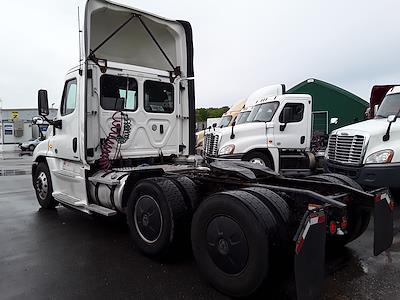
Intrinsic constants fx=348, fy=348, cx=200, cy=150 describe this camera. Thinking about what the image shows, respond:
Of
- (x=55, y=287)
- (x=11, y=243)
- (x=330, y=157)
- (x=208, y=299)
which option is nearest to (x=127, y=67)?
(x=11, y=243)

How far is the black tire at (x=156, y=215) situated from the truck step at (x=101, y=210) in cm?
51

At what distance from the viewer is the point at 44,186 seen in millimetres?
7090

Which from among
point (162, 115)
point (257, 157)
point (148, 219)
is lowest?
point (148, 219)

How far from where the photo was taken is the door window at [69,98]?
6035 mm

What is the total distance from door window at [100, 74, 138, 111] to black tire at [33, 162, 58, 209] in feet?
7.19

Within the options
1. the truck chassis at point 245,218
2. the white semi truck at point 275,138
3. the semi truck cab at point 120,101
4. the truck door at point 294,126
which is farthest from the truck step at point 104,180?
the truck door at point 294,126

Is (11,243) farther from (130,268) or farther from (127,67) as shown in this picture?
(127,67)

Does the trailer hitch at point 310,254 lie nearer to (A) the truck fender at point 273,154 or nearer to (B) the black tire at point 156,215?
(B) the black tire at point 156,215

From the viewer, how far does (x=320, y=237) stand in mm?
2986

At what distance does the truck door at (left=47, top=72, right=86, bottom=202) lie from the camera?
19.1 feet

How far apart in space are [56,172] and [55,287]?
3.28 metres

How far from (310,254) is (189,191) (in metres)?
1.76

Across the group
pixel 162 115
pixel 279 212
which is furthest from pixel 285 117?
pixel 279 212

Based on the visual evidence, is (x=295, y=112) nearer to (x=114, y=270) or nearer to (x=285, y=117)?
(x=285, y=117)
